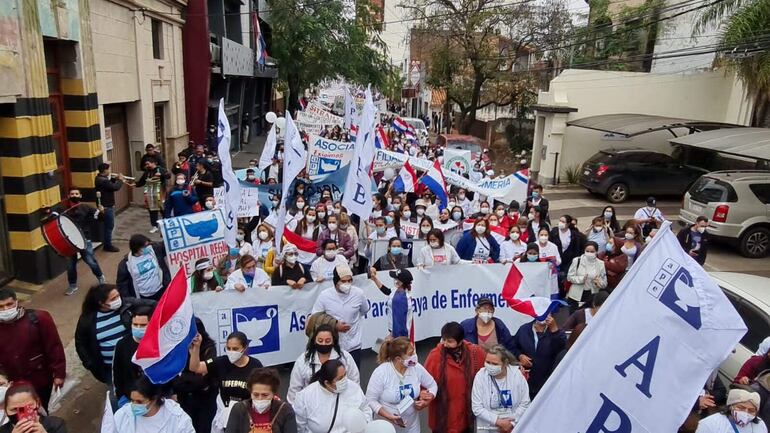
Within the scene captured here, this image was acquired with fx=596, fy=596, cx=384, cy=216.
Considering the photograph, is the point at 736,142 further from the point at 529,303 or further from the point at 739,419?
the point at 739,419

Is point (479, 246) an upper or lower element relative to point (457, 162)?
lower

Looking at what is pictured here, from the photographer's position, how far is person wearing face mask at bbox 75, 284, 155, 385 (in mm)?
4738

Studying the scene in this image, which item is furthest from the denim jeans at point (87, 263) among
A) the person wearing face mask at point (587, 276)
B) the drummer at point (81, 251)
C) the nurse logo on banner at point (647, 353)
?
the nurse logo on banner at point (647, 353)

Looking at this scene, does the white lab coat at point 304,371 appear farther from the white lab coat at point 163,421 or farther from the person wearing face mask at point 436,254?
the person wearing face mask at point 436,254

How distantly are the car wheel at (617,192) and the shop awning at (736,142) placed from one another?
2.68 meters

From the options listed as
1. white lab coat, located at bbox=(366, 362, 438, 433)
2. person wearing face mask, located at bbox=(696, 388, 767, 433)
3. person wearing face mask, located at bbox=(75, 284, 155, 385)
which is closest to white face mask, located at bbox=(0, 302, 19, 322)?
person wearing face mask, located at bbox=(75, 284, 155, 385)

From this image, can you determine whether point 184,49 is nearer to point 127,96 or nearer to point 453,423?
point 127,96

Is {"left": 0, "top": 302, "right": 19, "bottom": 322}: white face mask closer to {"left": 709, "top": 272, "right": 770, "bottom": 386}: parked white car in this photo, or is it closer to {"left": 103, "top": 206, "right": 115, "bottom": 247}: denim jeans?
{"left": 103, "top": 206, "right": 115, "bottom": 247}: denim jeans

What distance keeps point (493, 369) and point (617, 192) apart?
1416 centimetres

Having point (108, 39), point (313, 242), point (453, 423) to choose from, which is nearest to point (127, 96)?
point (108, 39)

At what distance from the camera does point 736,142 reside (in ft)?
41.5

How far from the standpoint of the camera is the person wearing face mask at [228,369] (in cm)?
403

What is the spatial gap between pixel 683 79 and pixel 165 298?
19797 mm

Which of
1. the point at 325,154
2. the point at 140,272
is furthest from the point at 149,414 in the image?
the point at 325,154
